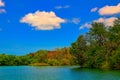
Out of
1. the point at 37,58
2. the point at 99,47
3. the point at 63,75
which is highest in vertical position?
the point at 37,58

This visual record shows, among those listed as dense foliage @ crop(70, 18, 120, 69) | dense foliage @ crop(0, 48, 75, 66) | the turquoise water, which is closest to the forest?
dense foliage @ crop(70, 18, 120, 69)

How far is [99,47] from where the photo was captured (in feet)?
298

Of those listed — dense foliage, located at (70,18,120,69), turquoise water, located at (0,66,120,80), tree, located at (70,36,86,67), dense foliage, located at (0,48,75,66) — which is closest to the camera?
turquoise water, located at (0,66,120,80)

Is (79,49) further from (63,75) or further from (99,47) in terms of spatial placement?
(63,75)

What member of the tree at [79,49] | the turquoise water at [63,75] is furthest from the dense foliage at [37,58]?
the turquoise water at [63,75]

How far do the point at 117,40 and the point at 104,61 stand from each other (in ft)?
22.3

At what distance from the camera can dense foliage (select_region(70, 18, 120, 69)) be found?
81.9 m

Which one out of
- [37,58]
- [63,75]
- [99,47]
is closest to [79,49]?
[99,47]

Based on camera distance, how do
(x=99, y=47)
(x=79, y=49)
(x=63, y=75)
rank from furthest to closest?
(x=79, y=49) → (x=99, y=47) → (x=63, y=75)

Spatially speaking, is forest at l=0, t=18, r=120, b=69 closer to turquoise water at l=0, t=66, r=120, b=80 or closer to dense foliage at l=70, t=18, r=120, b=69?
dense foliage at l=70, t=18, r=120, b=69

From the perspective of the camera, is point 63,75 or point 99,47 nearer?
point 63,75

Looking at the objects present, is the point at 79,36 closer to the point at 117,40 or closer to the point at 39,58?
the point at 117,40

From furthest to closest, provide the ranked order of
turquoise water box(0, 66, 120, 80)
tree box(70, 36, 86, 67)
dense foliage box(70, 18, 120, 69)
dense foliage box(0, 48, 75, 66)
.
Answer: dense foliage box(0, 48, 75, 66), tree box(70, 36, 86, 67), dense foliage box(70, 18, 120, 69), turquoise water box(0, 66, 120, 80)

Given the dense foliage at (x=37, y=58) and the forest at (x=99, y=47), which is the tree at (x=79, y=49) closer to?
the forest at (x=99, y=47)
